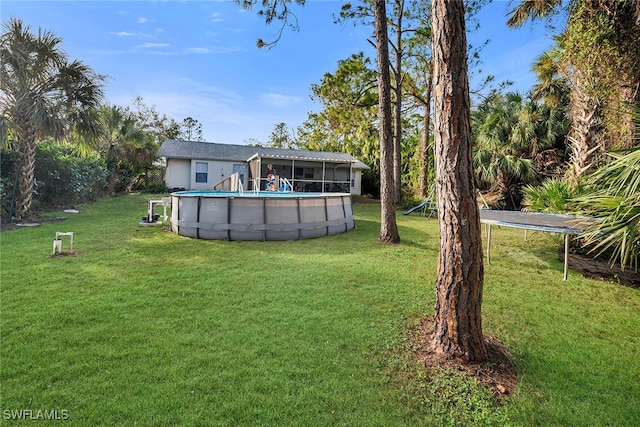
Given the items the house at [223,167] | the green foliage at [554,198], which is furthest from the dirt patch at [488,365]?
the house at [223,167]

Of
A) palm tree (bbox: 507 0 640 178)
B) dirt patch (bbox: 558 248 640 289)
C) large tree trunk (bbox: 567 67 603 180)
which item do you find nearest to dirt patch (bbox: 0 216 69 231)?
dirt patch (bbox: 558 248 640 289)

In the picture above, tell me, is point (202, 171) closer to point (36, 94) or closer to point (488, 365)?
point (36, 94)

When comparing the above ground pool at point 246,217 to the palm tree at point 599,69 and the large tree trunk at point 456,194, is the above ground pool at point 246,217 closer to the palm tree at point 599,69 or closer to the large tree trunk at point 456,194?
the large tree trunk at point 456,194

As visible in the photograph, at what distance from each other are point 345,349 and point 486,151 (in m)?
14.0

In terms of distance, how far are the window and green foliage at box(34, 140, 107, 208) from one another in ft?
24.7

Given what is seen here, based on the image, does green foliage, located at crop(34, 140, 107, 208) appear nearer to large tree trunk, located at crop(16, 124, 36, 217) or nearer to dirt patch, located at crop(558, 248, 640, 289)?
large tree trunk, located at crop(16, 124, 36, 217)

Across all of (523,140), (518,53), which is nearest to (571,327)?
(518,53)

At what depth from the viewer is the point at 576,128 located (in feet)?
25.1

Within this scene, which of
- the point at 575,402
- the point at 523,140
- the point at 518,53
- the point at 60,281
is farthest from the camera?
the point at 523,140

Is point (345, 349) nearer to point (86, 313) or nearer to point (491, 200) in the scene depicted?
point (86, 313)

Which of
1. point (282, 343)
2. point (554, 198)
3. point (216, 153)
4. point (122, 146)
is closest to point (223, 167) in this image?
point (216, 153)

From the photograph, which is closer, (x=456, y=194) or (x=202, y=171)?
(x=456, y=194)
